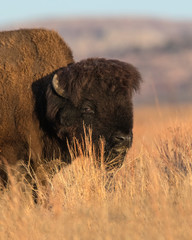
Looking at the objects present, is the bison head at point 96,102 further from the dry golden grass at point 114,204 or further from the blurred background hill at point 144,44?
the blurred background hill at point 144,44

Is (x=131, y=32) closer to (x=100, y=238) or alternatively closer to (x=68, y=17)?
(x=68, y=17)

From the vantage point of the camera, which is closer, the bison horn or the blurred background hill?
the bison horn

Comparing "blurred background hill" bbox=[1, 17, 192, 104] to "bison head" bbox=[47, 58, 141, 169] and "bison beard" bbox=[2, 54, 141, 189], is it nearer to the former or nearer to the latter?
"bison beard" bbox=[2, 54, 141, 189]

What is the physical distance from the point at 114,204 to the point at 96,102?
1505mm

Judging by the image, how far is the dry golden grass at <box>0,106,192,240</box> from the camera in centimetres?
499

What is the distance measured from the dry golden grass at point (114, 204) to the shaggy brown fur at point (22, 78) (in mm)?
585

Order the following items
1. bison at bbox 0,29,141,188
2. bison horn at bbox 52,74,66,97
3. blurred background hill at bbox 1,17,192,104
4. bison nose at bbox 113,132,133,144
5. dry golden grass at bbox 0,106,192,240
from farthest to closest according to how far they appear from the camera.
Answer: blurred background hill at bbox 1,17,192,104
bison horn at bbox 52,74,66,97
bison at bbox 0,29,141,188
bison nose at bbox 113,132,133,144
dry golden grass at bbox 0,106,192,240

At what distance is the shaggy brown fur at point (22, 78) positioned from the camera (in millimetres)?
7078

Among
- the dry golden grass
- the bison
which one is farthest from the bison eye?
the dry golden grass

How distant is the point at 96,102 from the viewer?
6.90m

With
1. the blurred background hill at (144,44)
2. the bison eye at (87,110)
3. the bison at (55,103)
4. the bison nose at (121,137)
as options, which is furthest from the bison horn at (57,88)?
the blurred background hill at (144,44)

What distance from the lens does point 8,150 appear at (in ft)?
23.2

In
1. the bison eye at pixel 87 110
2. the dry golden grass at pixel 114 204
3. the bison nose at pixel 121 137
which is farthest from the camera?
the bison eye at pixel 87 110

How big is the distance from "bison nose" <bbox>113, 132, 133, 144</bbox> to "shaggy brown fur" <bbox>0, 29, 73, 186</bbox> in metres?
1.16
